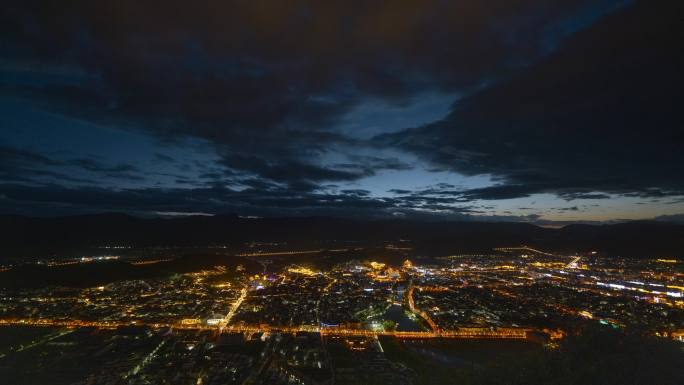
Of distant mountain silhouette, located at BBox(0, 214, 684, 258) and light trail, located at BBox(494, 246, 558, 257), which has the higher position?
distant mountain silhouette, located at BBox(0, 214, 684, 258)

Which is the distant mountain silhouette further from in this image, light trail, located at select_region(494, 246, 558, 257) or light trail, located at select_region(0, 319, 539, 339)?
light trail, located at select_region(0, 319, 539, 339)

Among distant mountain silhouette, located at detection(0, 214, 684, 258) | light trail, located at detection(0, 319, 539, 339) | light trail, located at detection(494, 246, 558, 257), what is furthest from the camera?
light trail, located at detection(494, 246, 558, 257)

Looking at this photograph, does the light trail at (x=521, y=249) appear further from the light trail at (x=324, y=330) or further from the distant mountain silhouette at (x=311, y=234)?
the light trail at (x=324, y=330)

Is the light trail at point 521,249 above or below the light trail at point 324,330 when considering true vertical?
above

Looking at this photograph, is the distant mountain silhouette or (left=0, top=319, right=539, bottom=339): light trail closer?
(left=0, top=319, right=539, bottom=339): light trail

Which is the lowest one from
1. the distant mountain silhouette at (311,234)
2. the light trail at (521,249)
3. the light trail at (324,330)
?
the light trail at (324,330)

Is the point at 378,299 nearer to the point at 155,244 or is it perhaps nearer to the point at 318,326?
the point at 318,326

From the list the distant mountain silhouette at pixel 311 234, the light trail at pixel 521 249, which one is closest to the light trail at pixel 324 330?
the distant mountain silhouette at pixel 311 234

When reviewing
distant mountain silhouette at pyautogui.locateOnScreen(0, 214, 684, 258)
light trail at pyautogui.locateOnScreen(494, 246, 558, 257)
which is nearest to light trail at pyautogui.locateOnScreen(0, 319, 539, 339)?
distant mountain silhouette at pyautogui.locateOnScreen(0, 214, 684, 258)

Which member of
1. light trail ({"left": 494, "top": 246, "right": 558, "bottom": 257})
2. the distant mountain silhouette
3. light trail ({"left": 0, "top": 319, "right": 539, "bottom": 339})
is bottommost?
light trail ({"left": 0, "top": 319, "right": 539, "bottom": 339})

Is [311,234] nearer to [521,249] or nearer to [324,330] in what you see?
[521,249]
